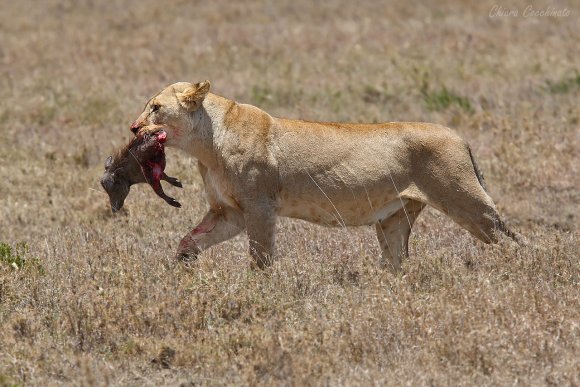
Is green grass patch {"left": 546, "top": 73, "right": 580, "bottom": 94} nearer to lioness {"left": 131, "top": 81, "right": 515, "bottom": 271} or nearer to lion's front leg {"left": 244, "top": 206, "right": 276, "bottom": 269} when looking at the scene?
lioness {"left": 131, "top": 81, "right": 515, "bottom": 271}

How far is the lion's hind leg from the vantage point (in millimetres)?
8773

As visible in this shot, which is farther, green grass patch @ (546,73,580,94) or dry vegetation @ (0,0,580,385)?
green grass patch @ (546,73,580,94)

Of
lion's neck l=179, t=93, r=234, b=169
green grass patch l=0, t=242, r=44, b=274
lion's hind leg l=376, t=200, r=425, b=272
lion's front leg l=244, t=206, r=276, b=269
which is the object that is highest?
lion's neck l=179, t=93, r=234, b=169

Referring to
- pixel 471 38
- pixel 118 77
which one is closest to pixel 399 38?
pixel 471 38

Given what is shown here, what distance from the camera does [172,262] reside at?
8195mm

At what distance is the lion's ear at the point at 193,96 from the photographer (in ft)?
27.2

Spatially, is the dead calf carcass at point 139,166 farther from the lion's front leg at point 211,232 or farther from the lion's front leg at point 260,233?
the lion's front leg at point 260,233

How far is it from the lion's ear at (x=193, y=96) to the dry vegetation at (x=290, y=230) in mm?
1209

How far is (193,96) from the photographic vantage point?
27.2 ft

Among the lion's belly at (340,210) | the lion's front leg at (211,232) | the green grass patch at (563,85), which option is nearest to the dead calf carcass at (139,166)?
the lion's front leg at (211,232)

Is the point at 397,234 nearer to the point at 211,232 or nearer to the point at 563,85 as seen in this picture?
the point at 211,232

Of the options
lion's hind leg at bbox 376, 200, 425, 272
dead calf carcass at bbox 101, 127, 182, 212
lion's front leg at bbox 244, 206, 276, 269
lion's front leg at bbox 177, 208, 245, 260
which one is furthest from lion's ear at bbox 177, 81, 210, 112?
lion's hind leg at bbox 376, 200, 425, 272

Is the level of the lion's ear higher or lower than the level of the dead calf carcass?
higher

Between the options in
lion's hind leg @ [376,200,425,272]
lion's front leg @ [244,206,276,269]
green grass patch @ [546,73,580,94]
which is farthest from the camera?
green grass patch @ [546,73,580,94]
